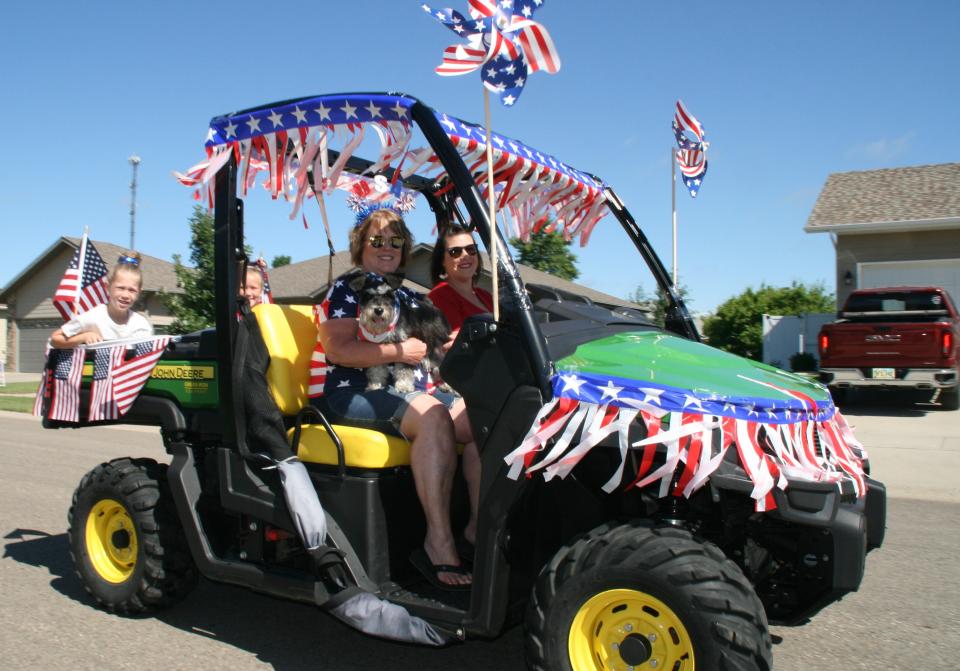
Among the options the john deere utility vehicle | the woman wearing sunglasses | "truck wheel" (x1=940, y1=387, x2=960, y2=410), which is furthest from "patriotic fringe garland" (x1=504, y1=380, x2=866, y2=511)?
"truck wheel" (x1=940, y1=387, x2=960, y2=410)

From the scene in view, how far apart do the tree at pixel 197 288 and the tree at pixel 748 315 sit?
40.5 ft

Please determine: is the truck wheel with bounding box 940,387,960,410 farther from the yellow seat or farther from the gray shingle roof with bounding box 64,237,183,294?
the gray shingle roof with bounding box 64,237,183,294

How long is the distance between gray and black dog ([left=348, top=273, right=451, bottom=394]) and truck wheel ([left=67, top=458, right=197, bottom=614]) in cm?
131

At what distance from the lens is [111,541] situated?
4.18 metres

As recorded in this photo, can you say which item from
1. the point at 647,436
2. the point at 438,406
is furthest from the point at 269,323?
the point at 647,436

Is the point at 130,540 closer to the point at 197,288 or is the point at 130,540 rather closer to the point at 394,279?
the point at 394,279

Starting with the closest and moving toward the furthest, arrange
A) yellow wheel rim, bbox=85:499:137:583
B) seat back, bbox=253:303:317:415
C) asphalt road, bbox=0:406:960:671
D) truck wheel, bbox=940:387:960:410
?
1. asphalt road, bbox=0:406:960:671
2. seat back, bbox=253:303:317:415
3. yellow wheel rim, bbox=85:499:137:583
4. truck wheel, bbox=940:387:960:410

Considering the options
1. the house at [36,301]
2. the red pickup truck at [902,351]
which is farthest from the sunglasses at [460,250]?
the house at [36,301]

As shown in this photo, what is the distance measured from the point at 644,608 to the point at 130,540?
9.05 feet

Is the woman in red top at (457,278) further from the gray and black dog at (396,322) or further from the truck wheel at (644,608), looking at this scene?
the truck wheel at (644,608)

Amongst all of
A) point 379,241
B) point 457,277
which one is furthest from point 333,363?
point 457,277

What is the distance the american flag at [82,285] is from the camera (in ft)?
15.2

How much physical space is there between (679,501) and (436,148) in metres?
1.54

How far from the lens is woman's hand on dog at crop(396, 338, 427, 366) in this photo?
3576 millimetres
